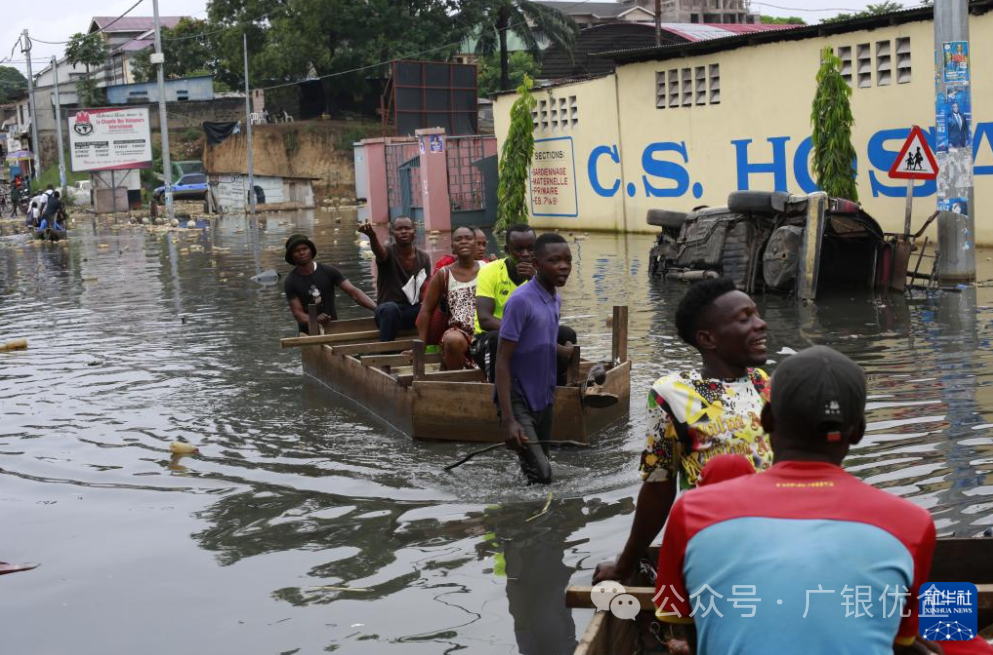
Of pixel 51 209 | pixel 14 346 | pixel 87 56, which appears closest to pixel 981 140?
pixel 14 346

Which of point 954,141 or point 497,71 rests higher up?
point 497,71

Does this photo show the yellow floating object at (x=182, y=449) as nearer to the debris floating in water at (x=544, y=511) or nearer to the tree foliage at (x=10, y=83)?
the debris floating in water at (x=544, y=511)

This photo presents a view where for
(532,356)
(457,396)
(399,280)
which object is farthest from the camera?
(399,280)

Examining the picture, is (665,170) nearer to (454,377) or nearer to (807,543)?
(454,377)

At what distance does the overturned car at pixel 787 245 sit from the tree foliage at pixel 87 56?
59.8 m

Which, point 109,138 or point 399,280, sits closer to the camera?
point 399,280

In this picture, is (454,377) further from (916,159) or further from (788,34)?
(788,34)

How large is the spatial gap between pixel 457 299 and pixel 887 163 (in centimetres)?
1413

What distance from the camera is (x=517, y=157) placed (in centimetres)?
→ 3166

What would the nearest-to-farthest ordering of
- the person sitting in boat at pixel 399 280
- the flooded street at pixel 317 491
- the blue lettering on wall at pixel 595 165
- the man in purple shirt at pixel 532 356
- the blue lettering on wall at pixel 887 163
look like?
the flooded street at pixel 317 491 < the man in purple shirt at pixel 532 356 < the person sitting in boat at pixel 399 280 < the blue lettering on wall at pixel 887 163 < the blue lettering on wall at pixel 595 165

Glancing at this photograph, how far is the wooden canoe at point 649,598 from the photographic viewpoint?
3.36m

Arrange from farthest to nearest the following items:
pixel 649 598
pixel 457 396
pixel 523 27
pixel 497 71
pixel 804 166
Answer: pixel 497 71 < pixel 523 27 < pixel 804 166 < pixel 457 396 < pixel 649 598

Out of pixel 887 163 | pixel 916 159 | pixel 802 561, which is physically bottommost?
pixel 802 561

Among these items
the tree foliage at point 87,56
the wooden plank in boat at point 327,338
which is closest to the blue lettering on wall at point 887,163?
the wooden plank in boat at point 327,338
